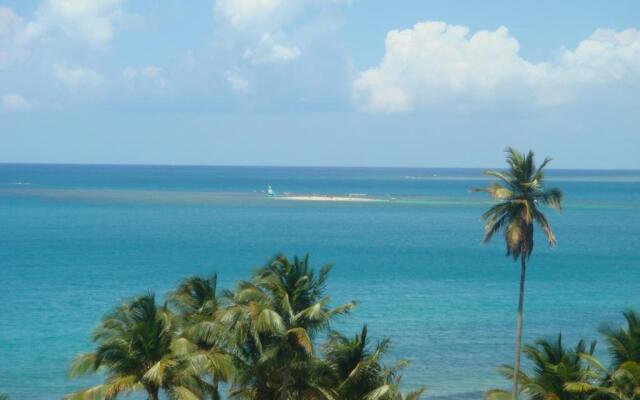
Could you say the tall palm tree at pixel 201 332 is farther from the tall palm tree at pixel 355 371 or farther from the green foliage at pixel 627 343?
the green foliage at pixel 627 343

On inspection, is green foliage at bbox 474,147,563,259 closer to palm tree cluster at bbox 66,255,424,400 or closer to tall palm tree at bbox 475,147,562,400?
tall palm tree at bbox 475,147,562,400

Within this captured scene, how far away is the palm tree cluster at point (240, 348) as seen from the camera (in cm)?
2256

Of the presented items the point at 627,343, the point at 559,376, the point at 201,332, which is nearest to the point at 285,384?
the point at 201,332

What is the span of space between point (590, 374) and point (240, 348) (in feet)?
31.3

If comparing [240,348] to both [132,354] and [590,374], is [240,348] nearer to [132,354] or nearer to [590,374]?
[132,354]

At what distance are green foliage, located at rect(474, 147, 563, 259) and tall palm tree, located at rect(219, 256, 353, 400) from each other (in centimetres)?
697

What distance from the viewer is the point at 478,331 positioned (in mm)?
57531

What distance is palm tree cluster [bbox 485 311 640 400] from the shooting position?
24.8 metres

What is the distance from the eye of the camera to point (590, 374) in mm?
25375

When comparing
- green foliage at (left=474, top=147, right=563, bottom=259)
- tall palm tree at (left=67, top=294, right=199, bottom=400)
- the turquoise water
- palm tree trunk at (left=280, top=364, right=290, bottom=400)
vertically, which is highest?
green foliage at (left=474, top=147, right=563, bottom=259)

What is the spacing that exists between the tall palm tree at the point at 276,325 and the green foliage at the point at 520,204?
22.9 feet

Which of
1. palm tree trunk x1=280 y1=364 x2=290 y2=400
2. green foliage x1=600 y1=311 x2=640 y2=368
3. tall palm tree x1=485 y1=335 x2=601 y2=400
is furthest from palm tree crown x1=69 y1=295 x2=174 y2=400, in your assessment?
green foliage x1=600 y1=311 x2=640 y2=368

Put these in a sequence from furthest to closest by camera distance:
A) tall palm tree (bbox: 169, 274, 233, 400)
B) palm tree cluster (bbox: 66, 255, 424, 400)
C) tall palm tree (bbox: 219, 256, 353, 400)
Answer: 1. tall palm tree (bbox: 219, 256, 353, 400)
2. tall palm tree (bbox: 169, 274, 233, 400)
3. palm tree cluster (bbox: 66, 255, 424, 400)

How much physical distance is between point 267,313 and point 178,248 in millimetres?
81929
